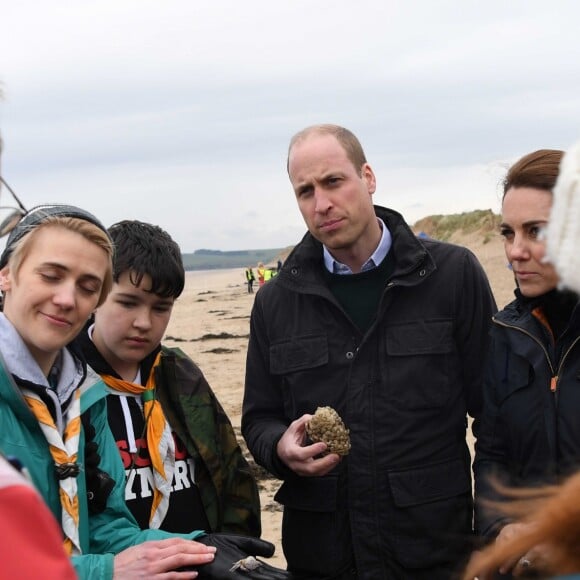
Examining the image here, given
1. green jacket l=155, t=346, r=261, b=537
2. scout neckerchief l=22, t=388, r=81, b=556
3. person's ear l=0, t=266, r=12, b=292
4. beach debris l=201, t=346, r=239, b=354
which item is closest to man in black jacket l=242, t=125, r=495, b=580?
green jacket l=155, t=346, r=261, b=537

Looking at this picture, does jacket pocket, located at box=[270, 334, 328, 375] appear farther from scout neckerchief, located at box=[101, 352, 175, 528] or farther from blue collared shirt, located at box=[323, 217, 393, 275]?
scout neckerchief, located at box=[101, 352, 175, 528]

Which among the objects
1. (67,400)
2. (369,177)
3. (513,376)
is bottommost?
(513,376)

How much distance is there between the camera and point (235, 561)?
2406mm

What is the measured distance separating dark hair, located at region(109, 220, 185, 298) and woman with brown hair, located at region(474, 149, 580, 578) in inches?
55.0

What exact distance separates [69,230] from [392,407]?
144 centimetres

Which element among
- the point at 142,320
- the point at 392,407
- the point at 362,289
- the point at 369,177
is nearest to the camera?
the point at 392,407

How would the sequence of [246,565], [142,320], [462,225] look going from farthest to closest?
[462,225]
[142,320]
[246,565]

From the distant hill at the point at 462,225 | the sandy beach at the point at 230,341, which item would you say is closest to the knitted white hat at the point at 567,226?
the sandy beach at the point at 230,341

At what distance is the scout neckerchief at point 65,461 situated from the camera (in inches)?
87.8

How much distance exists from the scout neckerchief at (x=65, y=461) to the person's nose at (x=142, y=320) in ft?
2.58

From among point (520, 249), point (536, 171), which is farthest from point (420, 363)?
point (536, 171)

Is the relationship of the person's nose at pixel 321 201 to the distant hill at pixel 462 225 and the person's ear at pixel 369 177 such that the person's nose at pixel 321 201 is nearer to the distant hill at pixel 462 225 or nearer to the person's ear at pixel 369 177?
the person's ear at pixel 369 177

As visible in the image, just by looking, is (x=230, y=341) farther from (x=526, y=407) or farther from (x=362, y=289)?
(x=526, y=407)

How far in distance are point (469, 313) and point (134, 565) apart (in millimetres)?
1681
